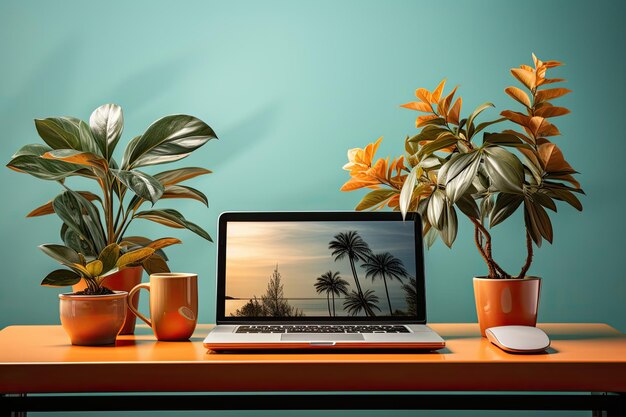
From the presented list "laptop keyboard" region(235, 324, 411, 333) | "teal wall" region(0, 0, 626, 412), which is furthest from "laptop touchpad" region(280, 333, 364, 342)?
"teal wall" region(0, 0, 626, 412)

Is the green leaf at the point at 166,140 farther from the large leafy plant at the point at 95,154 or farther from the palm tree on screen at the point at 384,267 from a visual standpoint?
the palm tree on screen at the point at 384,267

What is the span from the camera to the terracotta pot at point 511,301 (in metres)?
1.35

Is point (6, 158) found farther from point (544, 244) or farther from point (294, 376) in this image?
point (544, 244)

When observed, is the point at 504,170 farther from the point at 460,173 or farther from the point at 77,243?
the point at 77,243

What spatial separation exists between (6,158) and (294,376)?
127cm

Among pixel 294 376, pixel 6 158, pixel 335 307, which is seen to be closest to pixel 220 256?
pixel 335 307

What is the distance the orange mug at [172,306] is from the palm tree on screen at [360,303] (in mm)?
341

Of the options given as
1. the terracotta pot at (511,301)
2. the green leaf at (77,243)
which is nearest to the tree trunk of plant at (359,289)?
the terracotta pot at (511,301)

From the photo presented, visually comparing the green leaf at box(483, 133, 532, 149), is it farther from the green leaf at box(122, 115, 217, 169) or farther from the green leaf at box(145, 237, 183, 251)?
the green leaf at box(145, 237, 183, 251)

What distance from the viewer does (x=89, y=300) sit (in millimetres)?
1259

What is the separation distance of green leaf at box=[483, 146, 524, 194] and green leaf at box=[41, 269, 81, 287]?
0.87 m

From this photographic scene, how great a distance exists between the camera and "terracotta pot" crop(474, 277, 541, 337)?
53.2 inches

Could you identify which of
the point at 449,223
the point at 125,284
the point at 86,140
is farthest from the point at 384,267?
the point at 86,140

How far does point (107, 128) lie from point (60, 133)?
101mm
